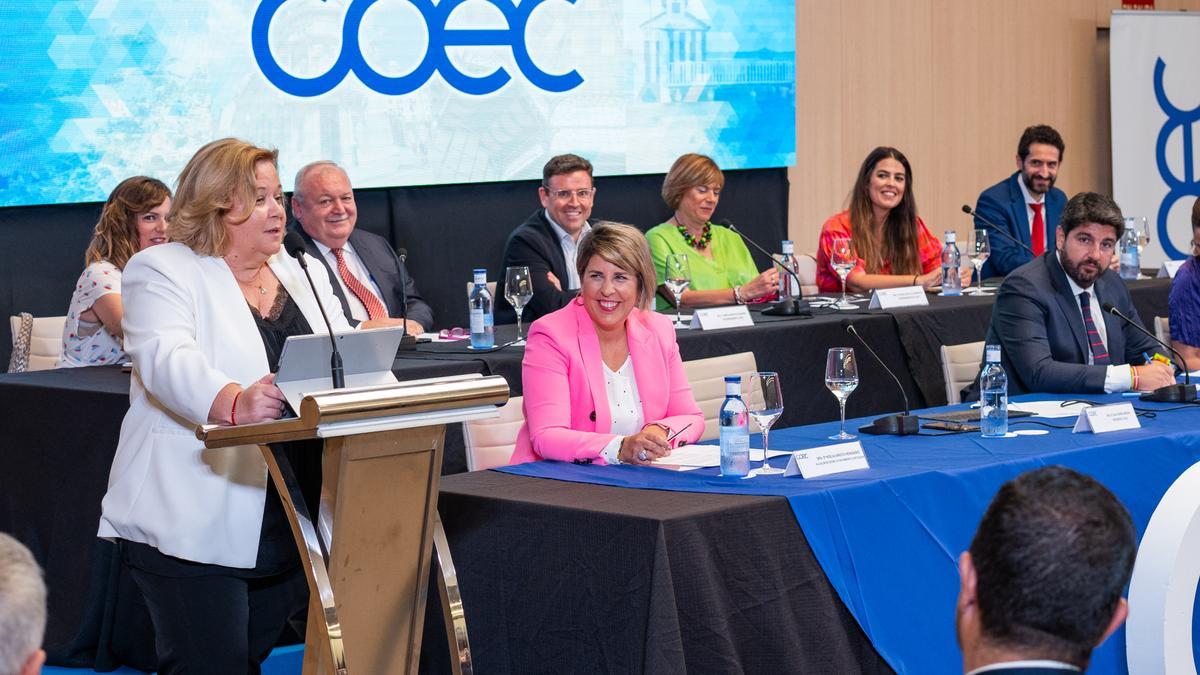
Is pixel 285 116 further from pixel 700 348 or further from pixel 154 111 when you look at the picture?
pixel 700 348

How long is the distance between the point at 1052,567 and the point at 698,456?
1.83 meters

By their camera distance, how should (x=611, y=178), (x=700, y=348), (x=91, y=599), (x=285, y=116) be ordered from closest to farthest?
(x=91, y=599)
(x=700, y=348)
(x=285, y=116)
(x=611, y=178)

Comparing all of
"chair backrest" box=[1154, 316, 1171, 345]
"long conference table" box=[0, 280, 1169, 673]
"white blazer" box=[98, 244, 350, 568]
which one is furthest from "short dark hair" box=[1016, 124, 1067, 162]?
"white blazer" box=[98, 244, 350, 568]

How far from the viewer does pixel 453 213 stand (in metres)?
Result: 6.90

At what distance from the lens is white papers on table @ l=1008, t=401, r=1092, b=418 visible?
366 centimetres

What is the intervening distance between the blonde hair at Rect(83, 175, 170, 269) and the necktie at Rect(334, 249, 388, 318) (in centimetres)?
86

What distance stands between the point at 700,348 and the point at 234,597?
8.58 ft

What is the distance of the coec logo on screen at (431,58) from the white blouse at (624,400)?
3205mm

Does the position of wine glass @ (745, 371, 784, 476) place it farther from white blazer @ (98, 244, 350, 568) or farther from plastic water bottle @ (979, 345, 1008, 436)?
white blazer @ (98, 244, 350, 568)

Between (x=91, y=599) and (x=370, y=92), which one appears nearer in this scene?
(x=91, y=599)

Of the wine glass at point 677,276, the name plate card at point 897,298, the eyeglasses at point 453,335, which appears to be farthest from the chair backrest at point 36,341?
the name plate card at point 897,298

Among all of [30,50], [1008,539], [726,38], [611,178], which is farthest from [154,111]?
[1008,539]

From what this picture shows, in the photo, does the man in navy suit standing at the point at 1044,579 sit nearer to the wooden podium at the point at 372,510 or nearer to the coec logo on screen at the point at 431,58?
the wooden podium at the point at 372,510

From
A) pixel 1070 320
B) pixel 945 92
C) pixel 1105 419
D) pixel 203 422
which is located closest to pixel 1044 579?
pixel 203 422
